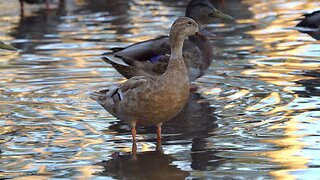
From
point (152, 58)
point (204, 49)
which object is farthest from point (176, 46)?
point (204, 49)

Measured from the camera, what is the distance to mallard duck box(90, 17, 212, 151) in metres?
7.16

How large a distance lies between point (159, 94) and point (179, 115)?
1.81 meters

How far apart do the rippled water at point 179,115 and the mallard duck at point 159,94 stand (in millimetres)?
297

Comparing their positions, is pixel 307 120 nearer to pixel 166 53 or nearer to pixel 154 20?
pixel 166 53

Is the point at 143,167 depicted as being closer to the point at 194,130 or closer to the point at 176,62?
the point at 176,62

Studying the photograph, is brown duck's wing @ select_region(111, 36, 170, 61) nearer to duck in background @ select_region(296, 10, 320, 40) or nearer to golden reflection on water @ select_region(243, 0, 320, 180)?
golden reflection on water @ select_region(243, 0, 320, 180)

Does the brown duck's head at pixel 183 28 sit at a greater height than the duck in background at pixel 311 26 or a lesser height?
greater

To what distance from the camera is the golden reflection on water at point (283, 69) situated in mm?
7000

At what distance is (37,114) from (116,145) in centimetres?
162

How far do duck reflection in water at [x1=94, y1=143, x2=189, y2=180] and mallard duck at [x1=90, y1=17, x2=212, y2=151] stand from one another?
0.20 m

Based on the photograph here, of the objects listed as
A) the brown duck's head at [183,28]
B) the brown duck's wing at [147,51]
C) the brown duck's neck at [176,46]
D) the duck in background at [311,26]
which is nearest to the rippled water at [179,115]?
the duck in background at [311,26]

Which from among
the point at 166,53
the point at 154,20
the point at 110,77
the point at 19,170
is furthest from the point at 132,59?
the point at 154,20

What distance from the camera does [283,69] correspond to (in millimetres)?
11156

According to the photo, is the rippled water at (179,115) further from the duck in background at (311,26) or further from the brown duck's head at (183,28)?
the brown duck's head at (183,28)
